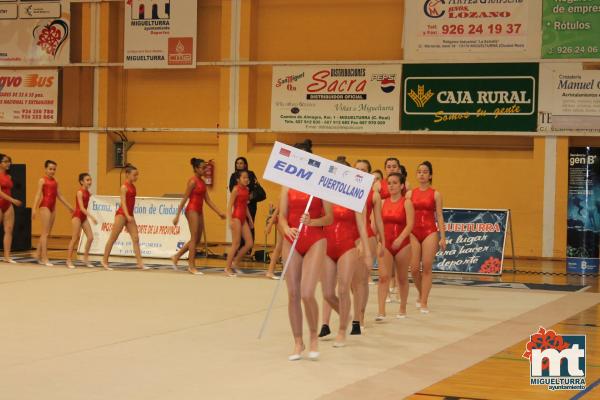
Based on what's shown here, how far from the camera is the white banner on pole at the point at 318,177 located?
361 inches

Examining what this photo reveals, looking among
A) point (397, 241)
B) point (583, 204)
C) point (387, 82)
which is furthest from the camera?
point (387, 82)

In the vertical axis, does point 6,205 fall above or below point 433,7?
below

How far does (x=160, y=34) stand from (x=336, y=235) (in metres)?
15.9

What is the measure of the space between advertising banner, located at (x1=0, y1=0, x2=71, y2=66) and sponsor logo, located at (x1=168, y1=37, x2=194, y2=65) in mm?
2849

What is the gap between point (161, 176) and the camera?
25.5 meters

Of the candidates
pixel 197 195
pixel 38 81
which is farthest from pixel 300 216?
pixel 38 81

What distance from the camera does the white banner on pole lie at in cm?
918

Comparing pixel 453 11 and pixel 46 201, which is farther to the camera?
pixel 453 11

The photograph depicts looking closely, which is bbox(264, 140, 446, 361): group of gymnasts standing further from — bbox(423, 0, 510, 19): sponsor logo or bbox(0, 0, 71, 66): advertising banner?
bbox(0, 0, 71, 66): advertising banner

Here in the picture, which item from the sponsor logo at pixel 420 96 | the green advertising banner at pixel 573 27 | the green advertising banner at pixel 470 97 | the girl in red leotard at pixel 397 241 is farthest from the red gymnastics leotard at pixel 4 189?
the green advertising banner at pixel 573 27

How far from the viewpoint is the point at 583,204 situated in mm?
21172

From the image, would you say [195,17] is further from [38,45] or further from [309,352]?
[309,352]

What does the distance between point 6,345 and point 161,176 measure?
640 inches

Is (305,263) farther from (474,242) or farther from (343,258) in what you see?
(474,242)
